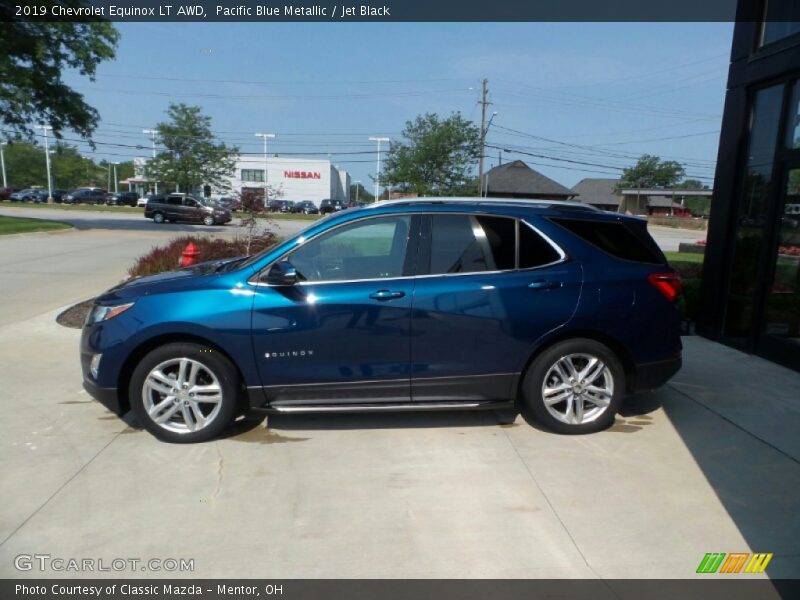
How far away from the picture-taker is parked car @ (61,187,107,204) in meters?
63.8

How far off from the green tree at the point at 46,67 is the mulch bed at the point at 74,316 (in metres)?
19.3

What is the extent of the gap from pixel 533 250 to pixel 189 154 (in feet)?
173

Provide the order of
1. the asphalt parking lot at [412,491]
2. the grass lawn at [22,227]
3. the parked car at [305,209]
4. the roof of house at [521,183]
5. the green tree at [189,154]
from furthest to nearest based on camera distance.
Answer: the parked car at [305,209] < the roof of house at [521,183] < the green tree at [189,154] < the grass lawn at [22,227] < the asphalt parking lot at [412,491]

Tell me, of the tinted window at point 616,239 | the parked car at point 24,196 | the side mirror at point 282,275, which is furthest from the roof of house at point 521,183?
the side mirror at point 282,275

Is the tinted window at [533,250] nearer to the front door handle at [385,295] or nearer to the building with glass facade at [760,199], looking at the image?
the front door handle at [385,295]

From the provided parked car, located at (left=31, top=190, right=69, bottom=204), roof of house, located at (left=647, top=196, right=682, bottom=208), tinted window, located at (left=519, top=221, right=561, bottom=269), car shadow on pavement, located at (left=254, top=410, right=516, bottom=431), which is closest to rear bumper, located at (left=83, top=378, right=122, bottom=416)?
car shadow on pavement, located at (left=254, top=410, right=516, bottom=431)

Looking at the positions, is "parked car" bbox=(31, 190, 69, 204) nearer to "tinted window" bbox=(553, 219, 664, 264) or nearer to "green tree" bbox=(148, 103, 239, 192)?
"green tree" bbox=(148, 103, 239, 192)

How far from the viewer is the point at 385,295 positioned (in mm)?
4109

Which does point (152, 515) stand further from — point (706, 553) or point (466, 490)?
point (706, 553)

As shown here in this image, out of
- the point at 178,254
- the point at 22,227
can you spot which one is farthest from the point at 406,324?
the point at 22,227

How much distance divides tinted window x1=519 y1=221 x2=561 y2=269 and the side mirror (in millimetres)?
1702

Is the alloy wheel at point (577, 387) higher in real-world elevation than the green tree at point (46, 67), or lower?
lower

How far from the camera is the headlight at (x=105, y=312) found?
4121 millimetres
